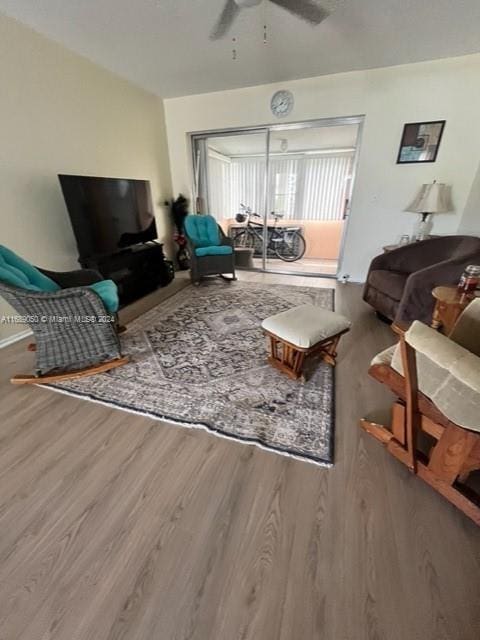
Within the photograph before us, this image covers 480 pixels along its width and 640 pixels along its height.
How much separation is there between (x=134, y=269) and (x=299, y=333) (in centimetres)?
238

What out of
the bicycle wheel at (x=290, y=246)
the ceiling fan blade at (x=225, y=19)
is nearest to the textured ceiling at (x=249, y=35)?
the ceiling fan blade at (x=225, y=19)

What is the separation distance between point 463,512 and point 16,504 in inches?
72.8

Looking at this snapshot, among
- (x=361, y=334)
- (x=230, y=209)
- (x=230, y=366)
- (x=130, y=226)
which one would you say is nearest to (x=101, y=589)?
(x=230, y=366)

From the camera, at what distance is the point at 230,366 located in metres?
2.04

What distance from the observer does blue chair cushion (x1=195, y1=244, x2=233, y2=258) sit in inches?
143

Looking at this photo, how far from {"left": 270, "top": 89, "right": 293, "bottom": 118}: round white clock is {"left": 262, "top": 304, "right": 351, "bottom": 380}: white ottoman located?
3.00 meters

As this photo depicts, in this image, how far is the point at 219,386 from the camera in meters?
1.82

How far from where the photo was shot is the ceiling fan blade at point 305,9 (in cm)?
177

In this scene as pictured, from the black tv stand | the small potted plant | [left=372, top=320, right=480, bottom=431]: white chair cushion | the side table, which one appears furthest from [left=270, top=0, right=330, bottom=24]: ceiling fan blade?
the small potted plant

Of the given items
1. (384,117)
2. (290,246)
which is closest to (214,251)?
(290,246)

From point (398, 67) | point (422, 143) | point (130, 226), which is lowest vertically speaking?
point (130, 226)

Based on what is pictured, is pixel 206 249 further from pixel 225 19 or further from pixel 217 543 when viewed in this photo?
pixel 217 543

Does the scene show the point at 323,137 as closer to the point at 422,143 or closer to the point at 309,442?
the point at 422,143

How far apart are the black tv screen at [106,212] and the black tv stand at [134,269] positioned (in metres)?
0.08
